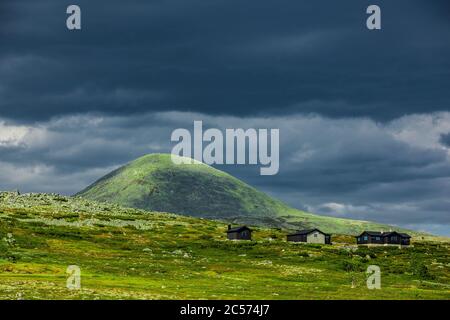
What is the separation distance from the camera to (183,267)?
11681cm

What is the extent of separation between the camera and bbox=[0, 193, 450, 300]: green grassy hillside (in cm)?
7644

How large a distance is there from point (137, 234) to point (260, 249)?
38455 millimetres

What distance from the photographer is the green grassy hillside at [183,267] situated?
76.4m

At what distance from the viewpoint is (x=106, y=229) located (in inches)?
7525
